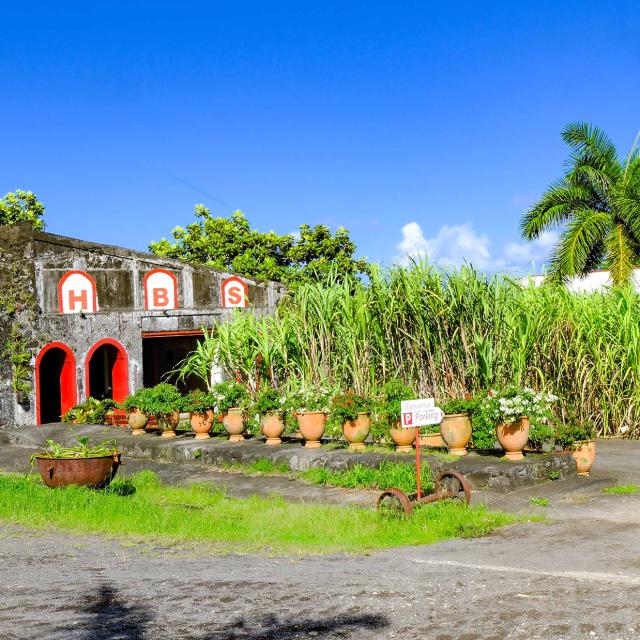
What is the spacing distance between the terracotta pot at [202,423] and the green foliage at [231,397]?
1.55ft

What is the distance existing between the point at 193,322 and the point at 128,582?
16.3 meters

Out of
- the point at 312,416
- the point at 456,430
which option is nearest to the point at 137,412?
the point at 312,416

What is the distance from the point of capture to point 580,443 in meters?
10.7

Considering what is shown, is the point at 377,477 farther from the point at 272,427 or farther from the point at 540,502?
the point at 272,427

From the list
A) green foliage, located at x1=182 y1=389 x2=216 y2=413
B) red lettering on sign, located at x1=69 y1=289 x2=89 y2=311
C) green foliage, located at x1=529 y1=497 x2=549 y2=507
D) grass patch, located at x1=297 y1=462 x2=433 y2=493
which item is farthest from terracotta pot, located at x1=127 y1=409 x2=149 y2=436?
green foliage, located at x1=529 y1=497 x2=549 y2=507

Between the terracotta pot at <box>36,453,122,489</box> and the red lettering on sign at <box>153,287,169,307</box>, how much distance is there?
36.7 ft

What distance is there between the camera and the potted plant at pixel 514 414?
35.0 ft

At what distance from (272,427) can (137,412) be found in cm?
372

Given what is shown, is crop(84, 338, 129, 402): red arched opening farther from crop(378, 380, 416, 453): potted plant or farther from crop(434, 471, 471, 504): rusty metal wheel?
crop(434, 471, 471, 504): rusty metal wheel

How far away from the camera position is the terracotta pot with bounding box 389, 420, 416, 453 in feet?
39.3

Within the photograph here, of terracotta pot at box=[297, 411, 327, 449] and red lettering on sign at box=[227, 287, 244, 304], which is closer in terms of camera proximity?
terracotta pot at box=[297, 411, 327, 449]

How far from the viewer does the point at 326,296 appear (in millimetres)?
14273

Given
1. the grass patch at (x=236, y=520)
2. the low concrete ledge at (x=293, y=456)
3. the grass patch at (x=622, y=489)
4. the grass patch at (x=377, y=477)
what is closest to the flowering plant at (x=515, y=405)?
the low concrete ledge at (x=293, y=456)

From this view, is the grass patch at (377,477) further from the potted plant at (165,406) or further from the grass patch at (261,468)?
the potted plant at (165,406)
